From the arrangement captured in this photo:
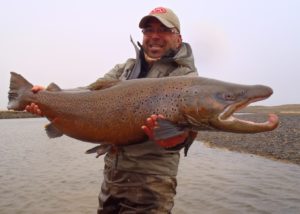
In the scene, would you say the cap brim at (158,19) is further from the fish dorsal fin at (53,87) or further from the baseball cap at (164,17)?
the fish dorsal fin at (53,87)

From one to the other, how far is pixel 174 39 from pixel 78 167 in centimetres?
1160

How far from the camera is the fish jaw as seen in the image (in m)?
3.59

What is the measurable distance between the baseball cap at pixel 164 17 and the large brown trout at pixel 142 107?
72cm

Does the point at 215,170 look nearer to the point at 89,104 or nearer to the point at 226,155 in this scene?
the point at 226,155

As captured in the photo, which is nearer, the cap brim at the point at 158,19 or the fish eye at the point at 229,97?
the fish eye at the point at 229,97

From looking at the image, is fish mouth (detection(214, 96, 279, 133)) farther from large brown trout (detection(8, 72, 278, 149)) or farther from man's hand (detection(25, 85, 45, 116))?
man's hand (detection(25, 85, 45, 116))

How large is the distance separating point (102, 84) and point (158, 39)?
84cm

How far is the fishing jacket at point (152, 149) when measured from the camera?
4.23 meters

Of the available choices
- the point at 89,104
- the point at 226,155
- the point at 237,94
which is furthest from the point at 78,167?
the point at 237,94

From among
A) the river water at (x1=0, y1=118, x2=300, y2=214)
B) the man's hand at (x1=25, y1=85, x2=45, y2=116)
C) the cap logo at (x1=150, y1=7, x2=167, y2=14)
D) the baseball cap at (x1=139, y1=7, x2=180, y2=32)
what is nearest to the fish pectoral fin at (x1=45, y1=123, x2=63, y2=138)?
the man's hand at (x1=25, y1=85, x2=45, y2=116)

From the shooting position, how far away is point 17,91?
492 centimetres

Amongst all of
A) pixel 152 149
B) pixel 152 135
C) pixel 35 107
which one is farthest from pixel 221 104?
pixel 35 107

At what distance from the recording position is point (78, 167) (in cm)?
1538

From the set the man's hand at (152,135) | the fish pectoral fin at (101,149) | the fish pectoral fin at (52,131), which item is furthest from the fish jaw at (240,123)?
the fish pectoral fin at (52,131)
